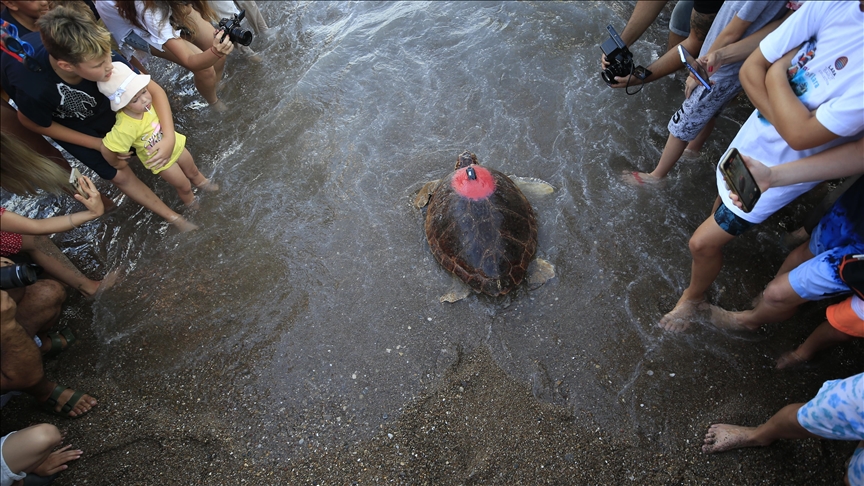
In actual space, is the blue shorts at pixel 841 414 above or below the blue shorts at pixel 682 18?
below

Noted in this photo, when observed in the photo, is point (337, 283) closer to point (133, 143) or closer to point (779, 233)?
point (133, 143)

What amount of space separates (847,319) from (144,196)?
14.4 feet

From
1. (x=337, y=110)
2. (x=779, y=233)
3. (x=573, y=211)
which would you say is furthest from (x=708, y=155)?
(x=337, y=110)

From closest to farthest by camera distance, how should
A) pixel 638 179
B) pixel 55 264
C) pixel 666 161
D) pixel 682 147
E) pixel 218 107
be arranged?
1. pixel 55 264
2. pixel 682 147
3. pixel 666 161
4. pixel 638 179
5. pixel 218 107

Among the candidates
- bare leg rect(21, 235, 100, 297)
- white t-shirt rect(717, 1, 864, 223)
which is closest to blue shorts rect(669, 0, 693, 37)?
white t-shirt rect(717, 1, 864, 223)

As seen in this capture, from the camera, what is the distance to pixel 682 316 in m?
2.70

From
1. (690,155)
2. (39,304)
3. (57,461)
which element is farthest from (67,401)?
(690,155)

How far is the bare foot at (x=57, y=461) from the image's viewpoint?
7.39 feet

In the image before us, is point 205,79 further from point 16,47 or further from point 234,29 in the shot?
point 16,47

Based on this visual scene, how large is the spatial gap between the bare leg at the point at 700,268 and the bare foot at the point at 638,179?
937 millimetres

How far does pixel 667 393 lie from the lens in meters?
2.48

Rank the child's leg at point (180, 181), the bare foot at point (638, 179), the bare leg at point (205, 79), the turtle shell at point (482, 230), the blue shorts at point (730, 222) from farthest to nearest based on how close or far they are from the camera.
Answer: the bare leg at point (205, 79) < the bare foot at point (638, 179) < the child's leg at point (180, 181) < the turtle shell at point (482, 230) < the blue shorts at point (730, 222)

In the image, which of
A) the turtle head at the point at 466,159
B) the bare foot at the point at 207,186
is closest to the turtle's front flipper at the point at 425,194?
the turtle head at the point at 466,159

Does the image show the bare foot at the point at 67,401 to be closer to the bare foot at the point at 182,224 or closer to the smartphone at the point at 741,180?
the bare foot at the point at 182,224
